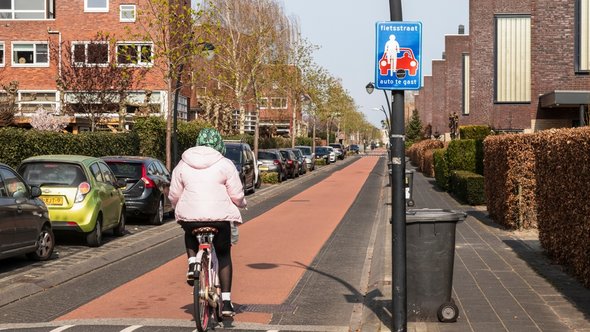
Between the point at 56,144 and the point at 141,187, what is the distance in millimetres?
4168

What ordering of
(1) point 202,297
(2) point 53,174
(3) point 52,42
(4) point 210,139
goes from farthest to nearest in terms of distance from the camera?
(3) point 52,42 < (2) point 53,174 < (4) point 210,139 < (1) point 202,297

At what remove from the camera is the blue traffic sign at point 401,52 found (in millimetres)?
7086

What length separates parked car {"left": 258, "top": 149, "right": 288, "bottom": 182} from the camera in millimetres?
39941

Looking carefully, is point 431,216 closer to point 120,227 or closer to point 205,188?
point 205,188

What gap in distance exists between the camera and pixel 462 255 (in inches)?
488

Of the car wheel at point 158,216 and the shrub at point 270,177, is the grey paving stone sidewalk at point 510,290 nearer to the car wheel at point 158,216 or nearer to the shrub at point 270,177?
the car wheel at point 158,216

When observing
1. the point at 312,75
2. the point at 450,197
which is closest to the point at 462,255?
the point at 450,197

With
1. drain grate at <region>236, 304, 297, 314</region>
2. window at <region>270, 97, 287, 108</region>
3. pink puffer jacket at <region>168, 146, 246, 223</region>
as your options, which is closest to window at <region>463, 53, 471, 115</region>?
window at <region>270, 97, 287, 108</region>

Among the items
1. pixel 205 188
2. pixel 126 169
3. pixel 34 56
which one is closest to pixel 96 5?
pixel 34 56

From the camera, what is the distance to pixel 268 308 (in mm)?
8617

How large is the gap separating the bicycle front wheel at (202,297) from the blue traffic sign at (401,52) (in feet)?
7.26

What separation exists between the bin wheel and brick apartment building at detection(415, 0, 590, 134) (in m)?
19.4

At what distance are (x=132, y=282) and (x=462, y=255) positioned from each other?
4993 millimetres

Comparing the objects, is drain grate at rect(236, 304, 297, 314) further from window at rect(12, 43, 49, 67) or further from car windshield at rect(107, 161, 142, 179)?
window at rect(12, 43, 49, 67)
